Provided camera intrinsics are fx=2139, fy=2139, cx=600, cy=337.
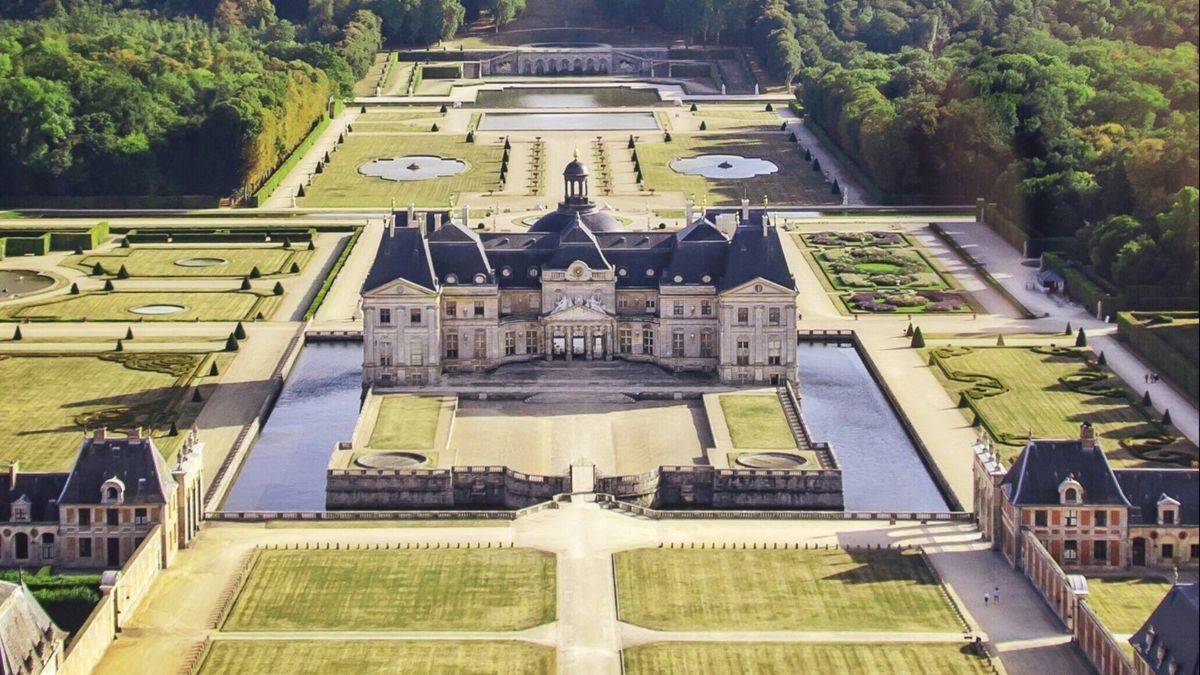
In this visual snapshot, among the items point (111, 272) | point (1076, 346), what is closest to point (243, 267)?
point (111, 272)

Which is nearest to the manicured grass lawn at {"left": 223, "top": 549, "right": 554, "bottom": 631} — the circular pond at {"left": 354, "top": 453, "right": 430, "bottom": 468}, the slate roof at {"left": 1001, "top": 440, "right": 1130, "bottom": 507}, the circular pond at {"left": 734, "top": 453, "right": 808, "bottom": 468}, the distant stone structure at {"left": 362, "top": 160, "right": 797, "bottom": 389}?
the circular pond at {"left": 354, "top": 453, "right": 430, "bottom": 468}

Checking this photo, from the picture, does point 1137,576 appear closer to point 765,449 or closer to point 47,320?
point 765,449

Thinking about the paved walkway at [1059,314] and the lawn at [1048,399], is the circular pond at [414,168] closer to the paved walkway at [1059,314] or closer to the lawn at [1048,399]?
the paved walkway at [1059,314]

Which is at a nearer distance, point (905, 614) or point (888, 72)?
point (905, 614)

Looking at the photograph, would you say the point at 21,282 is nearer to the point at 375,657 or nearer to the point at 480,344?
the point at 480,344

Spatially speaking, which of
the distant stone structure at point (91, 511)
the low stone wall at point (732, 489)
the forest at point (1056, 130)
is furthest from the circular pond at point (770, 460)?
the forest at point (1056, 130)
